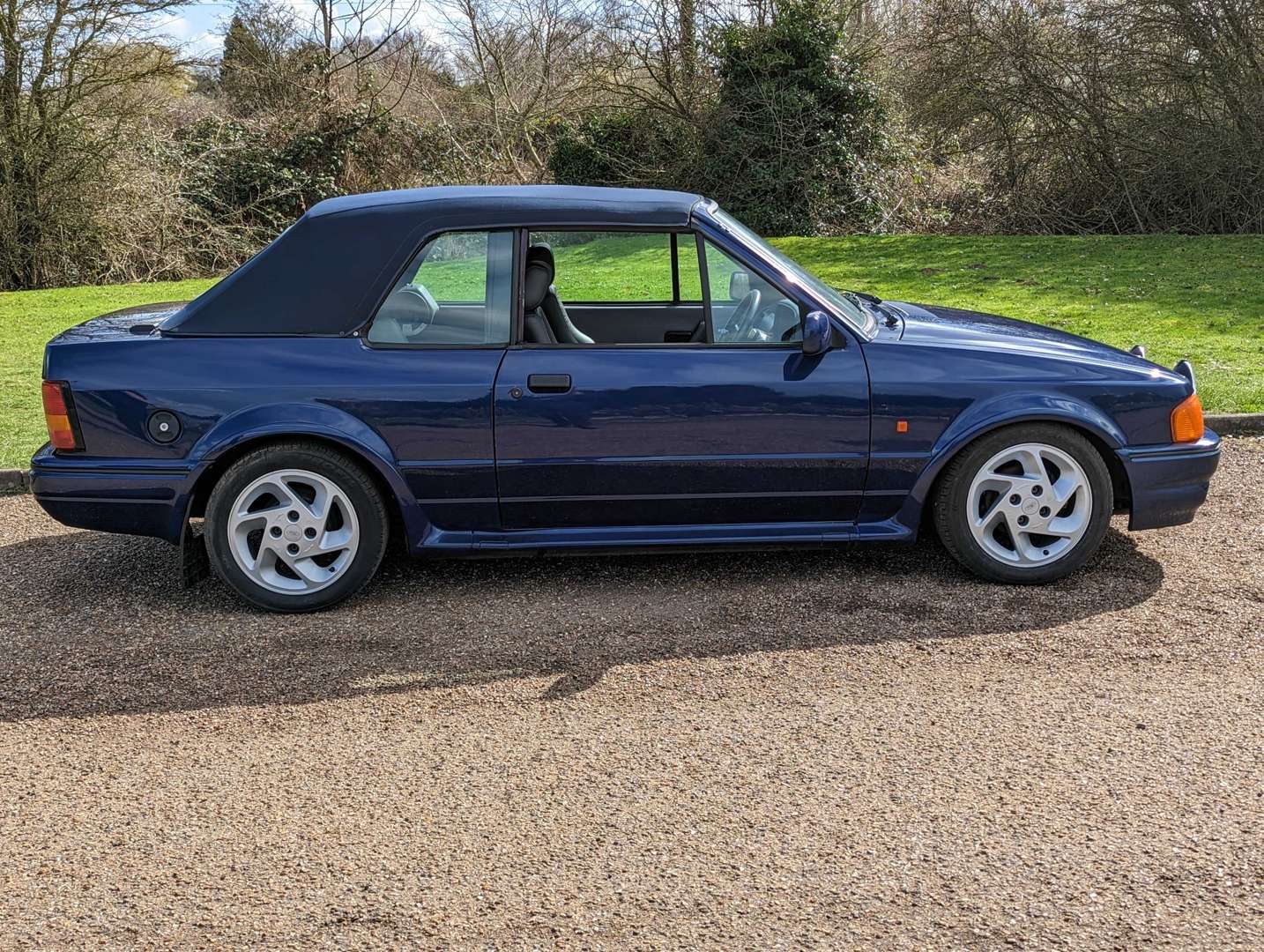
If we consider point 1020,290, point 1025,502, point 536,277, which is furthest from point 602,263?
point 1020,290

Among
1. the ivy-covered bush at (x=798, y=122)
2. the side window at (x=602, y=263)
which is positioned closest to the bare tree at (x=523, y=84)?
the ivy-covered bush at (x=798, y=122)

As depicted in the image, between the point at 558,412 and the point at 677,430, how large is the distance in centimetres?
50

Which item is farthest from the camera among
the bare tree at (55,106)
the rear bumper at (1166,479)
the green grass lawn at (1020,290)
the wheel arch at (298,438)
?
the bare tree at (55,106)

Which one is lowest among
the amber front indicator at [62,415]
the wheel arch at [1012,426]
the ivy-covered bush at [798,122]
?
the wheel arch at [1012,426]

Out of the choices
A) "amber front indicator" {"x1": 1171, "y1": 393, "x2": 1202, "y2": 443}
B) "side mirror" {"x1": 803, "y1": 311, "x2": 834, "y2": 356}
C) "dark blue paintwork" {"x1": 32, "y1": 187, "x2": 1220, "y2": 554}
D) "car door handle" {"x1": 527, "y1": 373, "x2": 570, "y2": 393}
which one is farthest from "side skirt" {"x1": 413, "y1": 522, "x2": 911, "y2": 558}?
"amber front indicator" {"x1": 1171, "y1": 393, "x2": 1202, "y2": 443}

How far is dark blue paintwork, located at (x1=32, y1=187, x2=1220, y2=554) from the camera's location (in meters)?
5.13

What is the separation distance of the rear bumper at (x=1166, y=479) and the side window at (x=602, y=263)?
2.23 m

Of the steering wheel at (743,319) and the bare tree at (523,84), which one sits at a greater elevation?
the bare tree at (523,84)

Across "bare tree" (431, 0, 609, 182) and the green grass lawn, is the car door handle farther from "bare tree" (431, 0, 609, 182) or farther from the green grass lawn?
"bare tree" (431, 0, 609, 182)

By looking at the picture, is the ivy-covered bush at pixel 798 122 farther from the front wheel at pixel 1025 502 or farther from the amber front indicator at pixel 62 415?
the amber front indicator at pixel 62 415

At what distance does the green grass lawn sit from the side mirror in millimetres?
731

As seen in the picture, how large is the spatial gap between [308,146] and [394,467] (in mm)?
18484

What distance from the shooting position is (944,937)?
299 cm

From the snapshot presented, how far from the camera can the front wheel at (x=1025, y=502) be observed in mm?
5309
